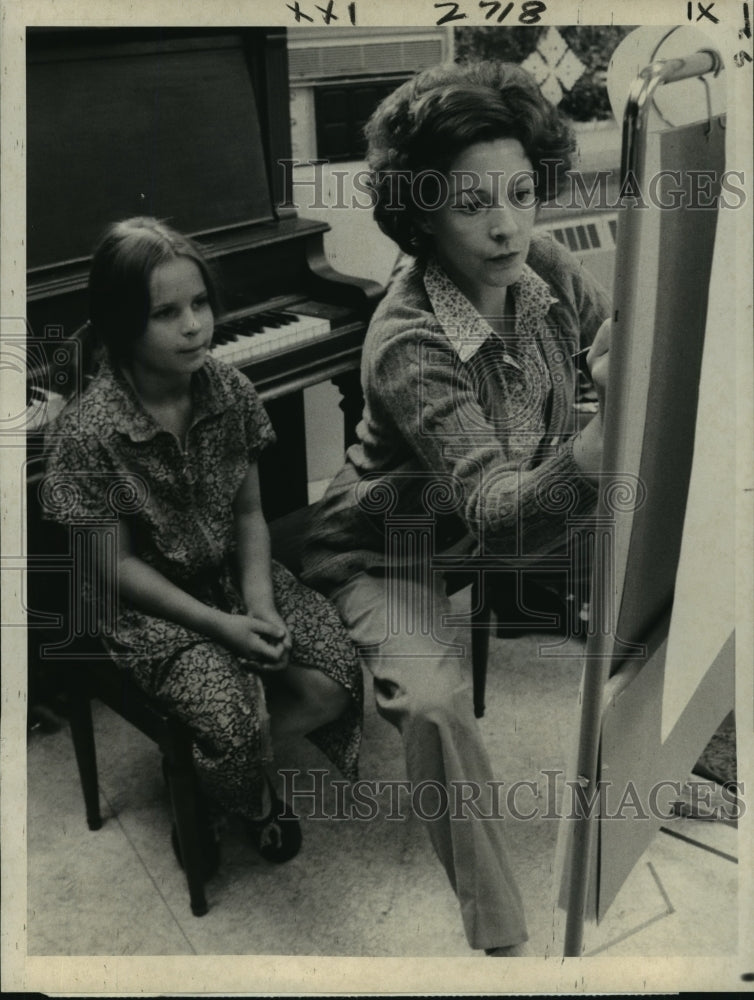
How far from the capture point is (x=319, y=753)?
70.8 inches

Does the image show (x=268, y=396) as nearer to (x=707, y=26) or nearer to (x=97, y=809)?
(x=97, y=809)

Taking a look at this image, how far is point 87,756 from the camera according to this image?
5.72ft

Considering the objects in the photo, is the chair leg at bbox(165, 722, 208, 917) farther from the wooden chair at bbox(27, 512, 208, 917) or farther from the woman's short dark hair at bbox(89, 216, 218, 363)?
the woman's short dark hair at bbox(89, 216, 218, 363)

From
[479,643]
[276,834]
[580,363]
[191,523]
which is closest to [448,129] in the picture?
[580,363]

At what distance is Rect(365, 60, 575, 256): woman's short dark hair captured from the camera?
1490 millimetres

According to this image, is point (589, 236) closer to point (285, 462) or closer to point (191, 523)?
point (285, 462)

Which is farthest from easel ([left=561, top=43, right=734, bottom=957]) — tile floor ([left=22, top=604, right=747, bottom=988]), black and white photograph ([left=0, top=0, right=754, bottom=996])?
tile floor ([left=22, top=604, right=747, bottom=988])

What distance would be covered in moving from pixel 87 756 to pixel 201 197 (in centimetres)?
90

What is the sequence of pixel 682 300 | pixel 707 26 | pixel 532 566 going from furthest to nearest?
pixel 532 566, pixel 707 26, pixel 682 300

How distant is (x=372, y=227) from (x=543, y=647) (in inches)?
29.6

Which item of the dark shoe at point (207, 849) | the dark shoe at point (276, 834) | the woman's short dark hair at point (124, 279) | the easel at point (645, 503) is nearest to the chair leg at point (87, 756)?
the dark shoe at point (207, 849)

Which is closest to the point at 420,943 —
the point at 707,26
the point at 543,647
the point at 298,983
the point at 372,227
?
the point at 298,983

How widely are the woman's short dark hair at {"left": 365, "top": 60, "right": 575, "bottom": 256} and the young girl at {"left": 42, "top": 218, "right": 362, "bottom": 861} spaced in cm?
31

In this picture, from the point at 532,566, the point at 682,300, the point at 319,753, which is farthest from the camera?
the point at 319,753
